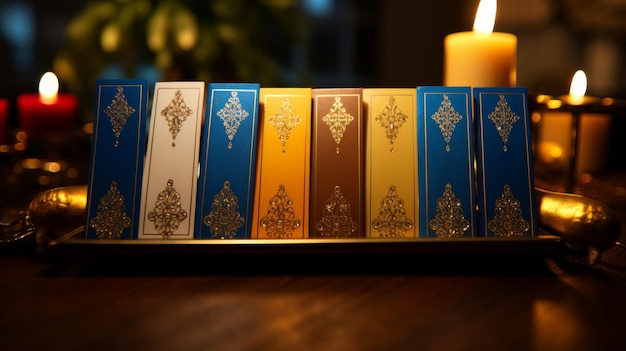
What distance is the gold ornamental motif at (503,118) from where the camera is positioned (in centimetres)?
56

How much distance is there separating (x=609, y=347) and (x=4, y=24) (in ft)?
7.13

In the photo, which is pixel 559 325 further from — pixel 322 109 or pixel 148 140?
pixel 148 140

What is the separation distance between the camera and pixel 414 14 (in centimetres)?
219

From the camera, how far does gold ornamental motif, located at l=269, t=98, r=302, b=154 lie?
559mm

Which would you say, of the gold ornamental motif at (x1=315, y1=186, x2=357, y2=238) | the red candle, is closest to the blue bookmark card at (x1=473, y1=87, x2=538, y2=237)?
the gold ornamental motif at (x1=315, y1=186, x2=357, y2=238)

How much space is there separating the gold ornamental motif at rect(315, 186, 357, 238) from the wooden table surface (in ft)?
0.11

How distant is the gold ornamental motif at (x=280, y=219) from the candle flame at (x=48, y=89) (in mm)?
603

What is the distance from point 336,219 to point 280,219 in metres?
0.05

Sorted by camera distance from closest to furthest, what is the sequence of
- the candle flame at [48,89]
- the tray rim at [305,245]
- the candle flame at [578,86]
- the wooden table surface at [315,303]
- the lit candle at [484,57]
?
1. the wooden table surface at [315,303]
2. the tray rim at [305,245]
3. the lit candle at [484,57]
4. the candle flame at [578,86]
5. the candle flame at [48,89]

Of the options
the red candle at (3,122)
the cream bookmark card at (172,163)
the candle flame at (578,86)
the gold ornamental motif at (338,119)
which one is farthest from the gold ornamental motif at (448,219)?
the red candle at (3,122)

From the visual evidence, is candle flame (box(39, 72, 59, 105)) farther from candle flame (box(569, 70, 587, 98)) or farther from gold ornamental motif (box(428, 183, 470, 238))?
candle flame (box(569, 70, 587, 98))

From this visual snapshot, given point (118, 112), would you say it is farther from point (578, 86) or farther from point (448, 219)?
point (578, 86)

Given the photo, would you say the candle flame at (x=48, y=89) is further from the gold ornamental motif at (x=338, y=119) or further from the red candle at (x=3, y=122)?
the gold ornamental motif at (x=338, y=119)

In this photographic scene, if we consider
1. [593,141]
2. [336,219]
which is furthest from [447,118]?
[593,141]
